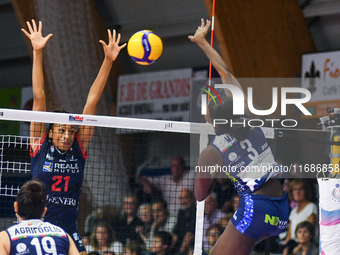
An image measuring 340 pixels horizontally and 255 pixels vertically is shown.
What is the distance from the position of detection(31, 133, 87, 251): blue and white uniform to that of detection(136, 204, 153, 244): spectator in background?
2692 mm

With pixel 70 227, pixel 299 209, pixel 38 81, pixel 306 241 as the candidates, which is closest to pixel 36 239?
pixel 70 227

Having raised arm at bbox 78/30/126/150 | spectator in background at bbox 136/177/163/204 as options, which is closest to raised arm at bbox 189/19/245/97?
raised arm at bbox 78/30/126/150

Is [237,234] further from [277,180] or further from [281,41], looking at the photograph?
[281,41]

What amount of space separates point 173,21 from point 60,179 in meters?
7.73

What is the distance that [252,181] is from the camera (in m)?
4.65

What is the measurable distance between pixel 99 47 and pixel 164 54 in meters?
2.06

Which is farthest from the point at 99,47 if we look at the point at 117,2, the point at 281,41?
the point at 281,41

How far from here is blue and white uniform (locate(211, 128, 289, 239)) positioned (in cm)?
459

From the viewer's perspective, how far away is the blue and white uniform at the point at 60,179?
5.15 metres

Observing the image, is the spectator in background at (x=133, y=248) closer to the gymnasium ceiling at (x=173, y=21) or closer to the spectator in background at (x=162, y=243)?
the spectator in background at (x=162, y=243)

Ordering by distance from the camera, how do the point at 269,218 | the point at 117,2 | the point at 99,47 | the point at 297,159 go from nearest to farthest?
the point at 269,218 < the point at 297,159 < the point at 99,47 < the point at 117,2

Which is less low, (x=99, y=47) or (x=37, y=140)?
(x=99, y=47)

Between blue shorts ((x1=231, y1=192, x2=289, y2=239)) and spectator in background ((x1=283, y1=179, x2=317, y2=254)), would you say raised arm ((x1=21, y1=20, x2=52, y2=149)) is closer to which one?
blue shorts ((x1=231, y1=192, x2=289, y2=239))

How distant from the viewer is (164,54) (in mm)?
12922
